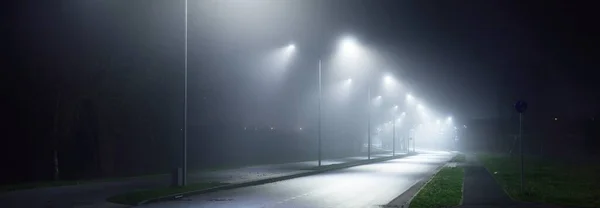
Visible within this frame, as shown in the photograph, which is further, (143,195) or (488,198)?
(143,195)

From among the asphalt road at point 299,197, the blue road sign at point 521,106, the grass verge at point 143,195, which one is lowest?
the asphalt road at point 299,197

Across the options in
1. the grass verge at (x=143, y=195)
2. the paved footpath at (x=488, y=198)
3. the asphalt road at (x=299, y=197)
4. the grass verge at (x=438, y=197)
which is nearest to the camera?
the paved footpath at (x=488, y=198)

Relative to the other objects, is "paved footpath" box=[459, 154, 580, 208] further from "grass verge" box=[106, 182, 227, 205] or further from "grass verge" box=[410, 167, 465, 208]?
"grass verge" box=[106, 182, 227, 205]

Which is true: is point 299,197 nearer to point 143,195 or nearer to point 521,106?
point 143,195

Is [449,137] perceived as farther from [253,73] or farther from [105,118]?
[105,118]

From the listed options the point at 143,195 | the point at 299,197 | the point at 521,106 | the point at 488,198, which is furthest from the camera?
the point at 299,197

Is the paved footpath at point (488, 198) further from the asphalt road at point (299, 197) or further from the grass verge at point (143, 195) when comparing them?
the grass verge at point (143, 195)

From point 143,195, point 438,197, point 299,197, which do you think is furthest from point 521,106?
point 143,195

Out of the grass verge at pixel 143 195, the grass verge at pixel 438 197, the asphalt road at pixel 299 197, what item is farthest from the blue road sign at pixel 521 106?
the grass verge at pixel 143 195

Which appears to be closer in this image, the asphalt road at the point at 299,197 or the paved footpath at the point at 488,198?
the paved footpath at the point at 488,198

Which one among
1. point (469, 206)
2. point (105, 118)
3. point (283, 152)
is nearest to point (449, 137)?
point (283, 152)

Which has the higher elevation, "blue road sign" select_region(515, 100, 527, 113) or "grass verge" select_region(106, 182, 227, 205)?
"blue road sign" select_region(515, 100, 527, 113)

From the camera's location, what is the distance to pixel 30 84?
26.3m

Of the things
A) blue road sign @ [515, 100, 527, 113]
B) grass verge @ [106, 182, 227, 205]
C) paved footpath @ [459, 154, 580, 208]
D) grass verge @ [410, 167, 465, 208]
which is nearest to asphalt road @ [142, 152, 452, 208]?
grass verge @ [106, 182, 227, 205]
